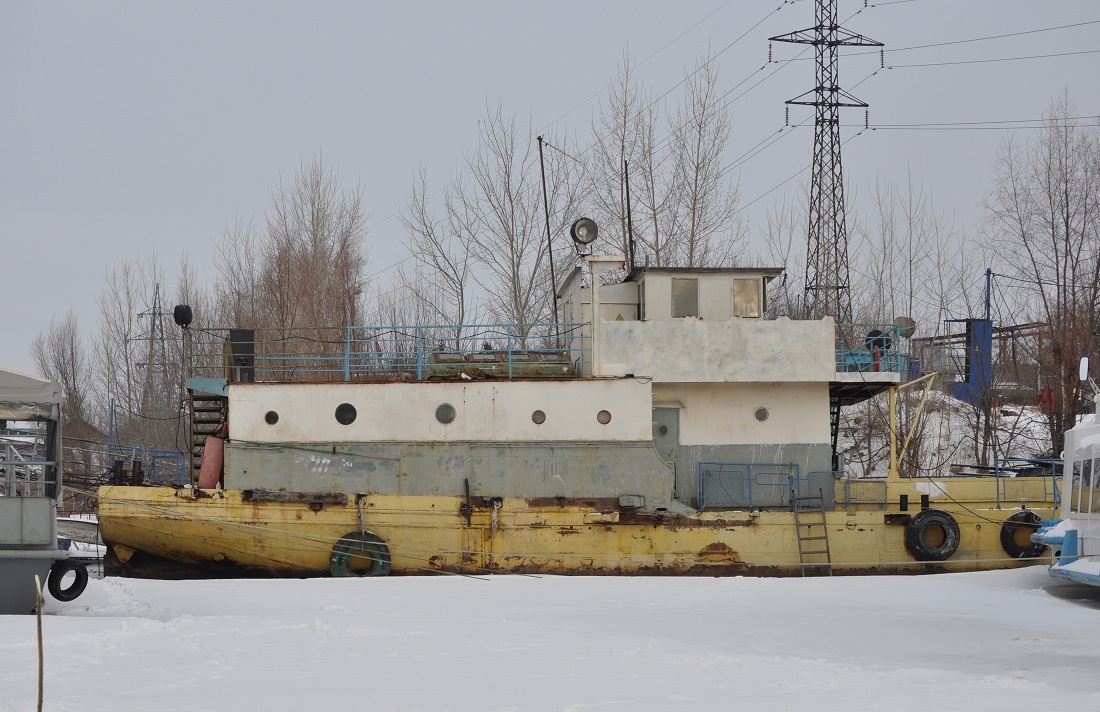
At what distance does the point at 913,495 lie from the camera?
16.3m

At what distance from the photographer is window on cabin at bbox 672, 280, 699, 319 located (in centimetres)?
1669

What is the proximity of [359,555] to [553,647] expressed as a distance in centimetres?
671

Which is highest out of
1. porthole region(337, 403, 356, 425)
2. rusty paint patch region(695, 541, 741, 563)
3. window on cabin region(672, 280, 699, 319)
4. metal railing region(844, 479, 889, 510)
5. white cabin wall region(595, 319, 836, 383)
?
window on cabin region(672, 280, 699, 319)

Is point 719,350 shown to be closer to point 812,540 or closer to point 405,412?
point 812,540

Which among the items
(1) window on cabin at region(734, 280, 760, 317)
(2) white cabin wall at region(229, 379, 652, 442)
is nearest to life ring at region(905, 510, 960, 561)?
(1) window on cabin at region(734, 280, 760, 317)

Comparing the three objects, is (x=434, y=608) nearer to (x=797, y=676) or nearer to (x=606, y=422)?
(x=797, y=676)

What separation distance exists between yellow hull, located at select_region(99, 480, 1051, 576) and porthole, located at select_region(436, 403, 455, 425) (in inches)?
43.1

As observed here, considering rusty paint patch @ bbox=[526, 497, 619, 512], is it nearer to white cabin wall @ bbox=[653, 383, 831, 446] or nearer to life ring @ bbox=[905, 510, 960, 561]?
white cabin wall @ bbox=[653, 383, 831, 446]

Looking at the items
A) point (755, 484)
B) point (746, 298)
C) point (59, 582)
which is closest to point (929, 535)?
point (755, 484)

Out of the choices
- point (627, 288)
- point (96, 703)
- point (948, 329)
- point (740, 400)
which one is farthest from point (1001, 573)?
point (948, 329)

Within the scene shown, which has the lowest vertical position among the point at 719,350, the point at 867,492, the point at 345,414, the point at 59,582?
the point at 59,582

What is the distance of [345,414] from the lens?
15.6 m

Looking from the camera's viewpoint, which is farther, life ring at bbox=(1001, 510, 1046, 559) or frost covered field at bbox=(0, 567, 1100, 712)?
life ring at bbox=(1001, 510, 1046, 559)

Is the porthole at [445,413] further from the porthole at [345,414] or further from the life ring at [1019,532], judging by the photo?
the life ring at [1019,532]
